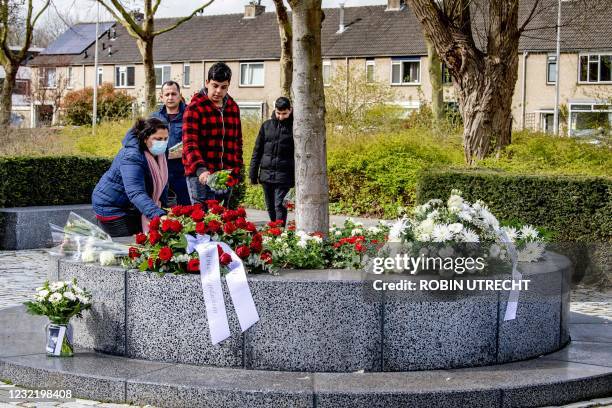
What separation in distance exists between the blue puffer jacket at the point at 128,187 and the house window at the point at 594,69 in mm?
44393

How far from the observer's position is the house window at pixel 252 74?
6088cm

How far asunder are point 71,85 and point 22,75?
44.0 ft

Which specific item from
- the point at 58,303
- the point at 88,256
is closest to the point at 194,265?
the point at 58,303

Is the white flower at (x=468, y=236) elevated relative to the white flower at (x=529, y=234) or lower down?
elevated

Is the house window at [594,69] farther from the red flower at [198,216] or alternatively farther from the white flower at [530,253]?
the red flower at [198,216]

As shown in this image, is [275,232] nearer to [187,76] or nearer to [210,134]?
[210,134]

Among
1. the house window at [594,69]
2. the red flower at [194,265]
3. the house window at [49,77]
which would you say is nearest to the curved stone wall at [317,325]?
the red flower at [194,265]

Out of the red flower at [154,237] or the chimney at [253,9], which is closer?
the red flower at [154,237]

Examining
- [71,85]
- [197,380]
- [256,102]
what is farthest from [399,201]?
[71,85]

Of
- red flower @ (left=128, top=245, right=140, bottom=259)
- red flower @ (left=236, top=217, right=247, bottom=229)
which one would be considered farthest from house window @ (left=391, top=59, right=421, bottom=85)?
red flower @ (left=128, top=245, right=140, bottom=259)

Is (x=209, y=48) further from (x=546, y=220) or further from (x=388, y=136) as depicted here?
(x=546, y=220)

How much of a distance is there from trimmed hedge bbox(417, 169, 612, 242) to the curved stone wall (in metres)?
4.44

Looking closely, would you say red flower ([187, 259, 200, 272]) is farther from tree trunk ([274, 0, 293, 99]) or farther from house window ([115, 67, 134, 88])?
house window ([115, 67, 134, 88])

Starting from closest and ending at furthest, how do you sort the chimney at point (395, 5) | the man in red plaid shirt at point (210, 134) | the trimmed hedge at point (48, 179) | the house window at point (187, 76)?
the man in red plaid shirt at point (210, 134)
the trimmed hedge at point (48, 179)
the chimney at point (395, 5)
the house window at point (187, 76)
